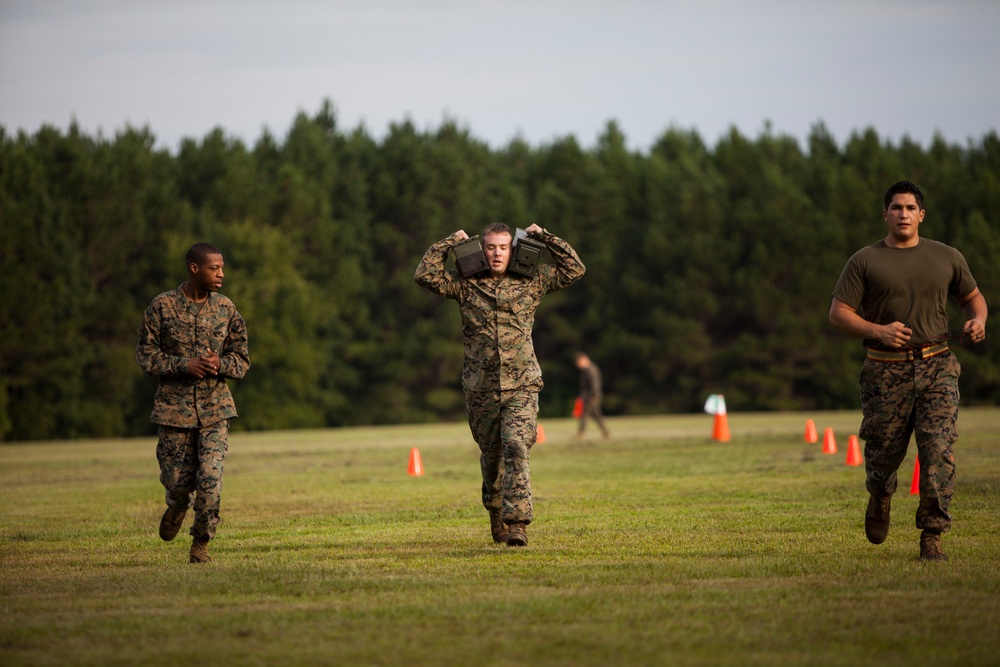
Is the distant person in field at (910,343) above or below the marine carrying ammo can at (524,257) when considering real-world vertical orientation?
below

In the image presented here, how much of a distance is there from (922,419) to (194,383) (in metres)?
5.18

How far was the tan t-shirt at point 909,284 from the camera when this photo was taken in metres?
9.10

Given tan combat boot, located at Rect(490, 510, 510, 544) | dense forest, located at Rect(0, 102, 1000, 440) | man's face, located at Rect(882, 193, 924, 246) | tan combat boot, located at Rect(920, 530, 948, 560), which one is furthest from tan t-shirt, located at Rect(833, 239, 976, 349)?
dense forest, located at Rect(0, 102, 1000, 440)

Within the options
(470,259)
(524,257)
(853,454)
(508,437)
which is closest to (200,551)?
(508,437)

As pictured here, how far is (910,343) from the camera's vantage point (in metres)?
9.03

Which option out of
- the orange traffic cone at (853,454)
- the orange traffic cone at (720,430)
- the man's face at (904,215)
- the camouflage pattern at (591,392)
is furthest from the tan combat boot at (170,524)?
the camouflage pattern at (591,392)

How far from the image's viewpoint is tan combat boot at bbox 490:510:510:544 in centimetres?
1063

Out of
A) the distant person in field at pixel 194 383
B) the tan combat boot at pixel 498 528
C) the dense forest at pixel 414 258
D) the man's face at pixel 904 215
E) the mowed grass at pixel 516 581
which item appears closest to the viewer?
the mowed grass at pixel 516 581

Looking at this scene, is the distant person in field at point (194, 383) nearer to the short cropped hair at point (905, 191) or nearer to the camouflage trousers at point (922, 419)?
the camouflage trousers at point (922, 419)

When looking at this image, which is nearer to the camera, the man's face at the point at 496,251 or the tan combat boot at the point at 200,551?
the tan combat boot at the point at 200,551

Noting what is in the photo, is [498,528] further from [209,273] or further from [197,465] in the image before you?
[209,273]

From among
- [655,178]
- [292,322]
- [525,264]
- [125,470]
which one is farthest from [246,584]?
[655,178]

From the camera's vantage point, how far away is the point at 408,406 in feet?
217

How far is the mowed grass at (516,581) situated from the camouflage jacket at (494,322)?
4.31ft
